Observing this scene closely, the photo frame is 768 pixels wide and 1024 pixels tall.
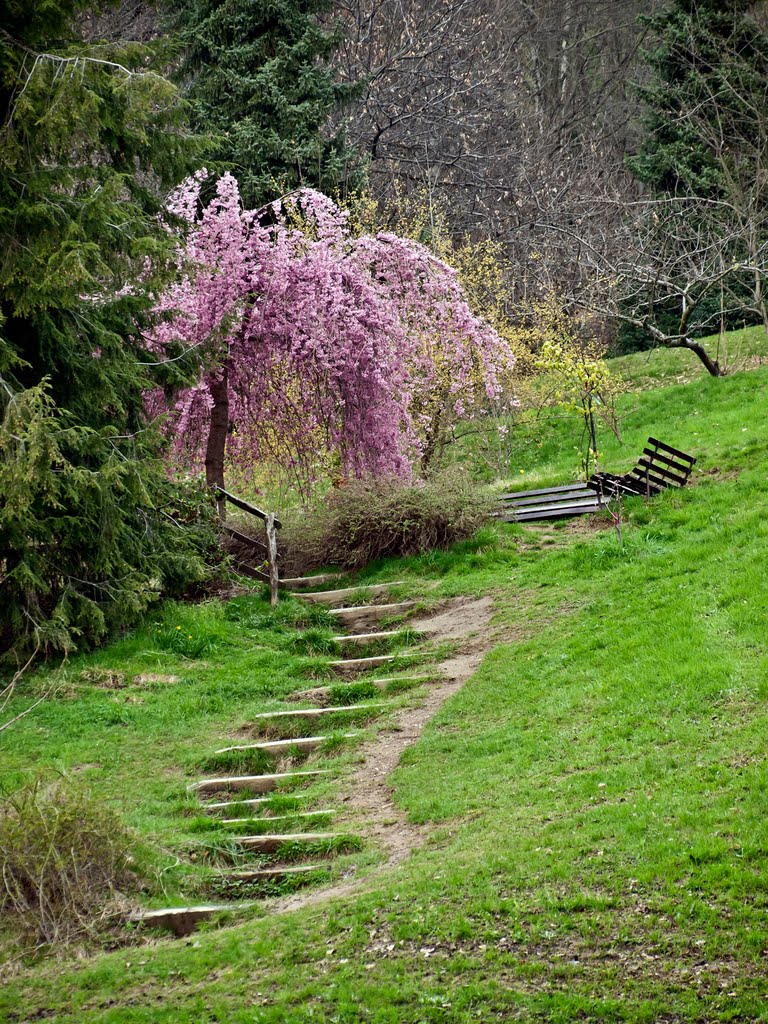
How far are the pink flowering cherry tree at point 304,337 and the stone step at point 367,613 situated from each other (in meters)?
3.02

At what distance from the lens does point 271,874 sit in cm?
762

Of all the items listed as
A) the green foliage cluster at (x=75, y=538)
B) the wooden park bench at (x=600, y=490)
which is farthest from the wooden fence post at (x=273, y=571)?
the wooden park bench at (x=600, y=490)

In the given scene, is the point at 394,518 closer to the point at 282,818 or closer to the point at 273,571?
the point at 273,571

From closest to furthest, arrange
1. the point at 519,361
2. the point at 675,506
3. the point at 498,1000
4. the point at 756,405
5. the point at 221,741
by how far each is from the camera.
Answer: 1. the point at 498,1000
2. the point at 221,741
3. the point at 675,506
4. the point at 756,405
5. the point at 519,361

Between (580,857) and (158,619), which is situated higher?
(158,619)

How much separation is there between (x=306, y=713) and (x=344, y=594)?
3725mm

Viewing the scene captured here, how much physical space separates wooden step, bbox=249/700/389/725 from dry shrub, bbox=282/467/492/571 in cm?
442

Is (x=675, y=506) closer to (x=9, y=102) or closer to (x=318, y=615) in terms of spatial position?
(x=318, y=615)

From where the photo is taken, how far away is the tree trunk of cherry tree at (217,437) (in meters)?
16.0

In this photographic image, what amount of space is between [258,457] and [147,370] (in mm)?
3582

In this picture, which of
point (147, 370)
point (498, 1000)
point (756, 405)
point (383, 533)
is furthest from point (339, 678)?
point (756, 405)

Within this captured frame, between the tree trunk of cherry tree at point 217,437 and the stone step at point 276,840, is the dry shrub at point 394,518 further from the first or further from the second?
the stone step at point 276,840

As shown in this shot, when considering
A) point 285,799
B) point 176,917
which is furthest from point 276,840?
point 176,917

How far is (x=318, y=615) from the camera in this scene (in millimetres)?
13477
